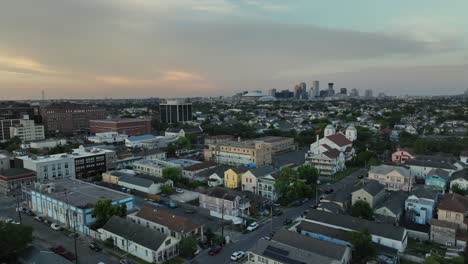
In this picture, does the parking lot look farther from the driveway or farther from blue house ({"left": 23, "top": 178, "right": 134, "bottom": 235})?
the driveway

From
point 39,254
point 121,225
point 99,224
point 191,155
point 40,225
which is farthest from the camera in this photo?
point 191,155

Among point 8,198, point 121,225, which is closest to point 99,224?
point 121,225

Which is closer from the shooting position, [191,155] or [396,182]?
[396,182]

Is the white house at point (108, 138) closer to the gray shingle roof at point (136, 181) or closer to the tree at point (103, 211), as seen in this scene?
the gray shingle roof at point (136, 181)

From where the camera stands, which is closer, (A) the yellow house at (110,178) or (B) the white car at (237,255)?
(B) the white car at (237,255)

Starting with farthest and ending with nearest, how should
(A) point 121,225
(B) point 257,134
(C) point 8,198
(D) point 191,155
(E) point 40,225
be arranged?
(B) point 257,134 → (D) point 191,155 → (C) point 8,198 → (E) point 40,225 → (A) point 121,225

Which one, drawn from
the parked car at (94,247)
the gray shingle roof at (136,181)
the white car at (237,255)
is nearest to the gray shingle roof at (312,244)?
the white car at (237,255)

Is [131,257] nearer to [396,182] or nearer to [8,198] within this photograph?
[8,198]
